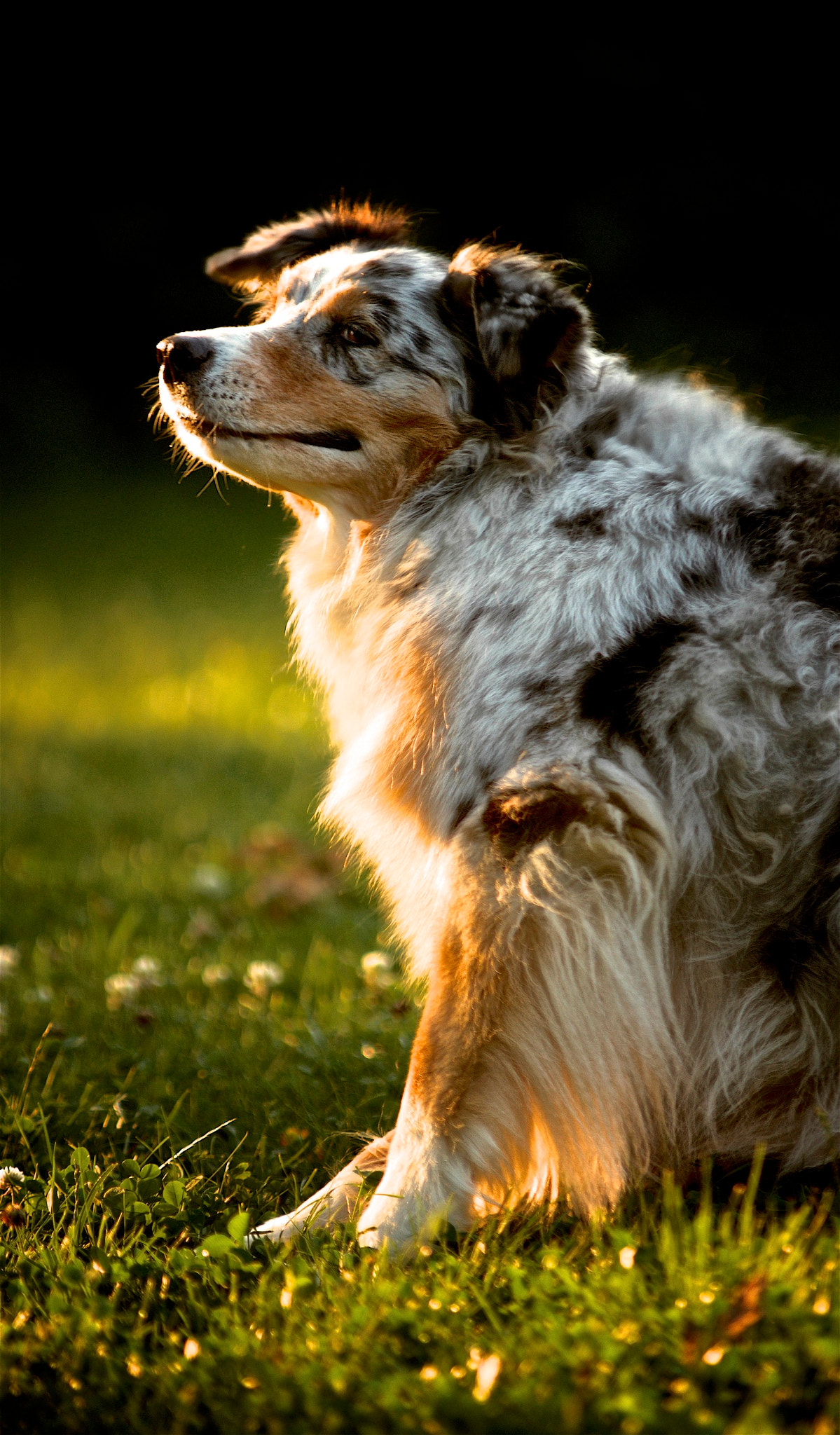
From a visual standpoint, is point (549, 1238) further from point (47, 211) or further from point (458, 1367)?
point (47, 211)

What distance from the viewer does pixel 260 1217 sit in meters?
2.68

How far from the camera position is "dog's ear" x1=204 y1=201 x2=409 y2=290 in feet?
11.6

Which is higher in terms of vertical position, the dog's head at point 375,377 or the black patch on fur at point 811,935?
the dog's head at point 375,377

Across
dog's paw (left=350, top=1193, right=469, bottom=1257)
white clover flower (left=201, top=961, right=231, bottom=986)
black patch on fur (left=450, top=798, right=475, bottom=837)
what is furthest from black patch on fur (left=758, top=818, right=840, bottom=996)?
white clover flower (left=201, top=961, right=231, bottom=986)

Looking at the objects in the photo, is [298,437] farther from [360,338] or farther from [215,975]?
Answer: [215,975]

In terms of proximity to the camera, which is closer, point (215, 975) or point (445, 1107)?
point (445, 1107)

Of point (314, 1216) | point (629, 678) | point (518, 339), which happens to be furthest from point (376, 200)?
point (314, 1216)

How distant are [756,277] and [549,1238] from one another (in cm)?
1446

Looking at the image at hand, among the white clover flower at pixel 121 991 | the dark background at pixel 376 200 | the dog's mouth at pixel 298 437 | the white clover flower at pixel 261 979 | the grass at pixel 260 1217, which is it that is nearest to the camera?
the grass at pixel 260 1217

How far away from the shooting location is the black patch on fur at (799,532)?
98.7 inches

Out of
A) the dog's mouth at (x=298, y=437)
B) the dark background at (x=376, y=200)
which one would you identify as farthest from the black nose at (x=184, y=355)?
the dark background at (x=376, y=200)

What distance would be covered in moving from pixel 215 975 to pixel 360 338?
1.92m

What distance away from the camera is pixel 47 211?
1664 cm

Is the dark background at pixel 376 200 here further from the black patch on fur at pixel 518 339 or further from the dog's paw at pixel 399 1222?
the dog's paw at pixel 399 1222
